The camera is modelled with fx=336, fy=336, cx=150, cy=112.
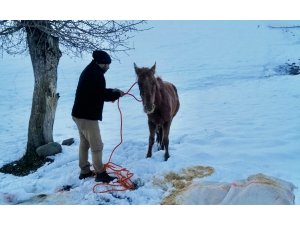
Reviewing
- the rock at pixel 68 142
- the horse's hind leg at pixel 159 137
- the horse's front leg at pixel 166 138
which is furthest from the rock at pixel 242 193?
the rock at pixel 68 142

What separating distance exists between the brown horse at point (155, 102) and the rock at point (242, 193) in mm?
1346

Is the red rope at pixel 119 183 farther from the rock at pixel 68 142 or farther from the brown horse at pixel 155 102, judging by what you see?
the rock at pixel 68 142

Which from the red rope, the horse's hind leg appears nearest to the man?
the red rope

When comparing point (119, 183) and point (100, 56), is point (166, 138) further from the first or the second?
point (100, 56)

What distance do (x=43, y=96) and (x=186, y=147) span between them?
293 centimetres

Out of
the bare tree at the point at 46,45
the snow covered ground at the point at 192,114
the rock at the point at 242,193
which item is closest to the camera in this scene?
A: the rock at the point at 242,193

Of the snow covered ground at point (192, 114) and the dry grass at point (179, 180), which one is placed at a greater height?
the snow covered ground at point (192, 114)

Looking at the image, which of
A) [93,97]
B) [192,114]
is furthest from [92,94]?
[192,114]

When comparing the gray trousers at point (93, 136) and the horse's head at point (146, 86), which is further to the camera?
the horse's head at point (146, 86)

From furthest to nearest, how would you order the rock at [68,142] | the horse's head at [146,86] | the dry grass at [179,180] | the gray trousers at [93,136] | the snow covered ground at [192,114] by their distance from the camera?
1. the rock at [68,142]
2. the snow covered ground at [192,114]
3. the horse's head at [146,86]
4. the gray trousers at [93,136]
5. the dry grass at [179,180]

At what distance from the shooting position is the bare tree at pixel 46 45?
5.90 metres

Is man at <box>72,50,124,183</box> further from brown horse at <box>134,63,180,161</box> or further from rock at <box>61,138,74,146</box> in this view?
rock at <box>61,138,74,146</box>
